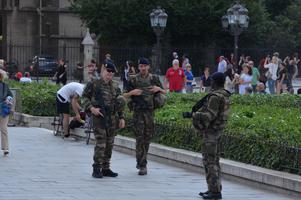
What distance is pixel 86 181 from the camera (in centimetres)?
1316

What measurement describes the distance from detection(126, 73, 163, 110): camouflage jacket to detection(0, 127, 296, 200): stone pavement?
1.12 metres

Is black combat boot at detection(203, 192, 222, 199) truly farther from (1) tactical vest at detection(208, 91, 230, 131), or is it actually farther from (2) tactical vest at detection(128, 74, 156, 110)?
(2) tactical vest at detection(128, 74, 156, 110)

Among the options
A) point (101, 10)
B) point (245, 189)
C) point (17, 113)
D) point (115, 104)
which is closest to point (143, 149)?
point (115, 104)

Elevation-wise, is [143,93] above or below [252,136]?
above

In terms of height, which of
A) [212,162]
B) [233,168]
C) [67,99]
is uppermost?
[67,99]

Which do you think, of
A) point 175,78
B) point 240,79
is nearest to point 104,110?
point 175,78

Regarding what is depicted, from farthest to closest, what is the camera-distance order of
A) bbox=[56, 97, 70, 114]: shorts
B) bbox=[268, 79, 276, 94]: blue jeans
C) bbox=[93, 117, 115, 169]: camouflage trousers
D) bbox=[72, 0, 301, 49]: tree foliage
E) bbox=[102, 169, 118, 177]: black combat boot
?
bbox=[72, 0, 301, 49]: tree foliage < bbox=[268, 79, 276, 94]: blue jeans < bbox=[56, 97, 70, 114]: shorts < bbox=[102, 169, 118, 177]: black combat boot < bbox=[93, 117, 115, 169]: camouflage trousers

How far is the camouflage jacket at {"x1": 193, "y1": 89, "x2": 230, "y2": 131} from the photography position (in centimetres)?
1153

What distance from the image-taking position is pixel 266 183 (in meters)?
12.4

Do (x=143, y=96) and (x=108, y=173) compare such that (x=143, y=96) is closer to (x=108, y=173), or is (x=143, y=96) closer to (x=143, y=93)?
(x=143, y=93)

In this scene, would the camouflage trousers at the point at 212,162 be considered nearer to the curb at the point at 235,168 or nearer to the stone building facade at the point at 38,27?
the curb at the point at 235,168

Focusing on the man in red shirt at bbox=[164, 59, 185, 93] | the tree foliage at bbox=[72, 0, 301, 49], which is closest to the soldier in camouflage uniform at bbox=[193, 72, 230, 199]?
the man in red shirt at bbox=[164, 59, 185, 93]

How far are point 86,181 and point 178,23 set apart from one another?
42.0m

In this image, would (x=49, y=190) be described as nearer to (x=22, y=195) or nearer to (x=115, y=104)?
(x=22, y=195)
